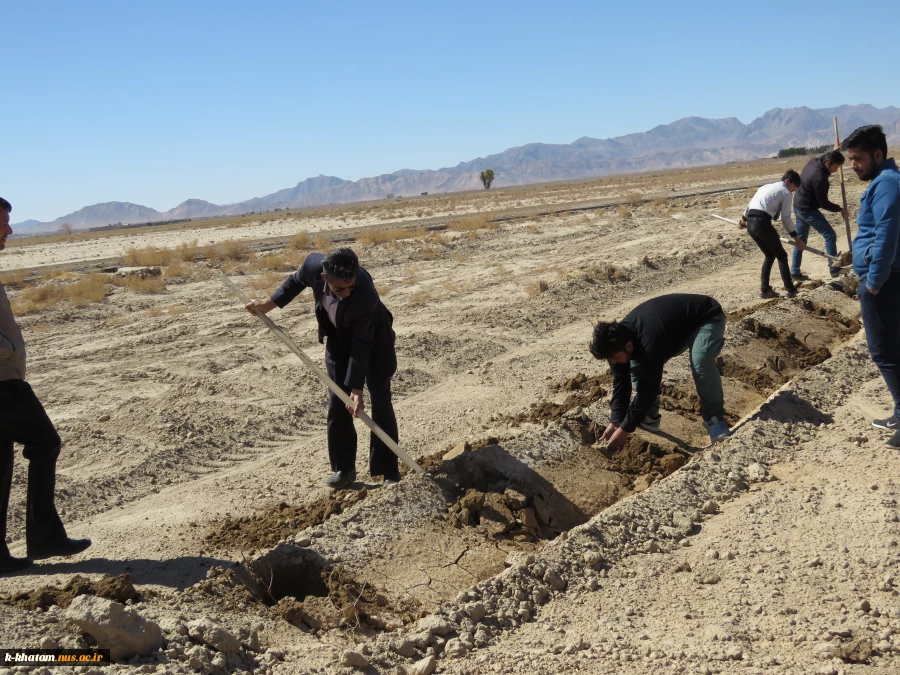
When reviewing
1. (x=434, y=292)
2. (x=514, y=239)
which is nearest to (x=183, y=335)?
(x=434, y=292)

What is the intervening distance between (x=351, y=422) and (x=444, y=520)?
99 centimetres

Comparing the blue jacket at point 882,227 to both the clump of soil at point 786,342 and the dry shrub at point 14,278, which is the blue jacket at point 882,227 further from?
the dry shrub at point 14,278

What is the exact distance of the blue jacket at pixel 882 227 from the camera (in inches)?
193

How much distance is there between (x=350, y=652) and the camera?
3.41 meters

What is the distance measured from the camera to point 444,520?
4.91 m

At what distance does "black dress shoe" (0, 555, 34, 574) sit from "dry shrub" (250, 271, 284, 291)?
11745 mm

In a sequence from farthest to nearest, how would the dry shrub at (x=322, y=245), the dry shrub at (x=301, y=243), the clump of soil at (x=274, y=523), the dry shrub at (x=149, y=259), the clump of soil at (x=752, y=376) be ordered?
the dry shrub at (x=301, y=243)
the dry shrub at (x=322, y=245)
the dry shrub at (x=149, y=259)
the clump of soil at (x=752, y=376)
the clump of soil at (x=274, y=523)

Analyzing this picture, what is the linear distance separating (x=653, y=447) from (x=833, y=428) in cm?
129

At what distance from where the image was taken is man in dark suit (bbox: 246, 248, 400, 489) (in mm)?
4766

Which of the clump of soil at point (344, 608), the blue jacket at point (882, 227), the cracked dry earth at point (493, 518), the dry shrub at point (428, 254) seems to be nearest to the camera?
the cracked dry earth at point (493, 518)

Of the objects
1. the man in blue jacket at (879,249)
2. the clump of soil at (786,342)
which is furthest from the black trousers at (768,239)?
the man in blue jacket at (879,249)

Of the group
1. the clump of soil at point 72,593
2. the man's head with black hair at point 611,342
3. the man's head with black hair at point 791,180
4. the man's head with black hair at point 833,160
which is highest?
the man's head with black hair at point 833,160

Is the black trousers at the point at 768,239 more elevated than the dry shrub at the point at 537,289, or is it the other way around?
the black trousers at the point at 768,239

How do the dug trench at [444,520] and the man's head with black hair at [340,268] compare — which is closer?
the dug trench at [444,520]
